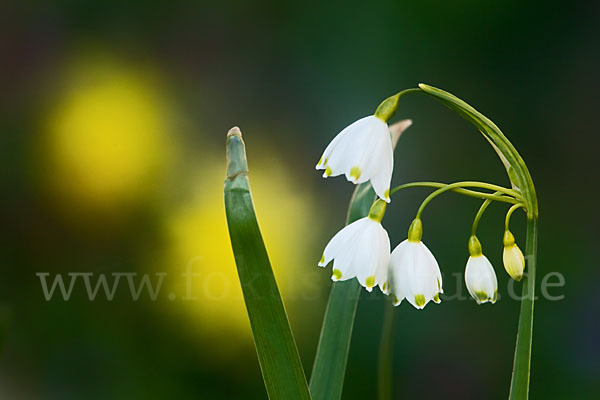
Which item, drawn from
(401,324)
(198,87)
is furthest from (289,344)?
(198,87)

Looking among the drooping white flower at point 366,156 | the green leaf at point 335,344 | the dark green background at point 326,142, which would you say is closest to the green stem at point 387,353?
the green leaf at point 335,344

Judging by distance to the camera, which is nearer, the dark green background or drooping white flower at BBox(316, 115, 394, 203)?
drooping white flower at BBox(316, 115, 394, 203)

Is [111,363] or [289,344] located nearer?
[289,344]

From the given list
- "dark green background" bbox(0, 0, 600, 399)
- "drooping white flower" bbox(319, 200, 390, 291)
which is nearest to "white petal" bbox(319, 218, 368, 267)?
"drooping white flower" bbox(319, 200, 390, 291)

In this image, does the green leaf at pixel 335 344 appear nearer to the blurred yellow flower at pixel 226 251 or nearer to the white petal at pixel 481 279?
the white petal at pixel 481 279

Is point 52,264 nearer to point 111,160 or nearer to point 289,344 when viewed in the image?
point 111,160

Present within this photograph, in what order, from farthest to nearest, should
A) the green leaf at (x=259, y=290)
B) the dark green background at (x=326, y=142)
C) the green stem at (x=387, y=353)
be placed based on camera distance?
the dark green background at (x=326, y=142)
the green stem at (x=387, y=353)
the green leaf at (x=259, y=290)

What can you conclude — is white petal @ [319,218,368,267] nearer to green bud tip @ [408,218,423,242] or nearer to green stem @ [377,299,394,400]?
green bud tip @ [408,218,423,242]
